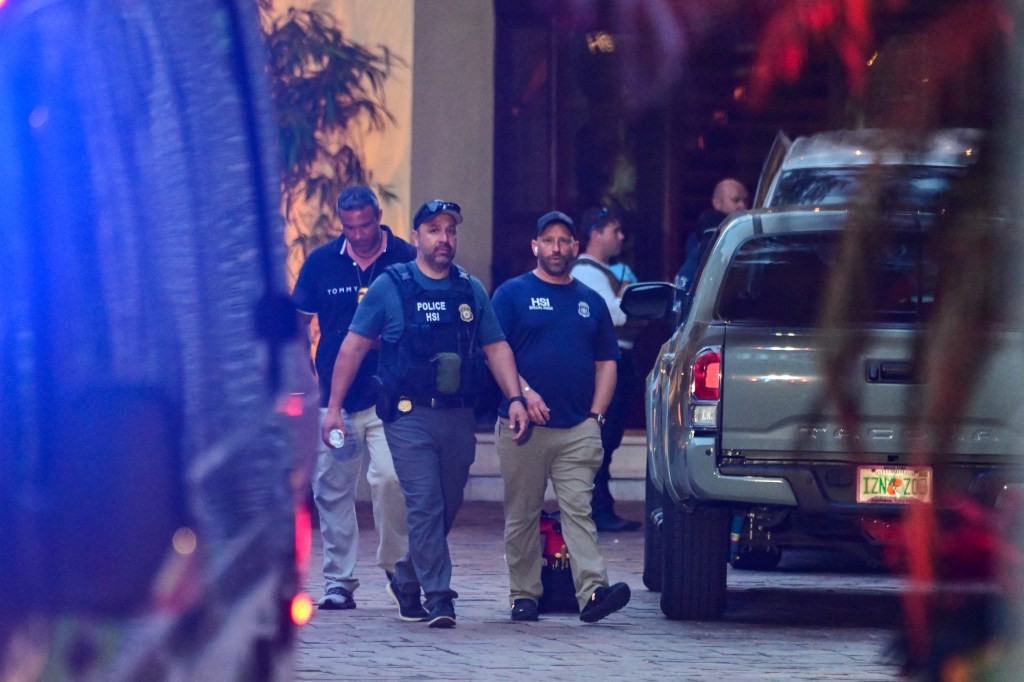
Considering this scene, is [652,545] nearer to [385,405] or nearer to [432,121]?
[385,405]

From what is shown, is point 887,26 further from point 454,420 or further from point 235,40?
point 454,420

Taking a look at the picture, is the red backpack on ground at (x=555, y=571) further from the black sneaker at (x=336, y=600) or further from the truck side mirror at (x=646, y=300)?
the truck side mirror at (x=646, y=300)

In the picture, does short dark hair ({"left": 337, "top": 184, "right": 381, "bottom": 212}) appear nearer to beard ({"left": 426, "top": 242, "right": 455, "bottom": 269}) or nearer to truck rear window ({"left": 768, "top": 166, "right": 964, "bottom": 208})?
beard ({"left": 426, "top": 242, "right": 455, "bottom": 269})

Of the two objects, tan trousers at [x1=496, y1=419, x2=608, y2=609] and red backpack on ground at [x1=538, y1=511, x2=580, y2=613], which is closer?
tan trousers at [x1=496, y1=419, x2=608, y2=609]

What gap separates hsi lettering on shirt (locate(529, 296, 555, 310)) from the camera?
9.49 metres

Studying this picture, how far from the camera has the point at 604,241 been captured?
507 inches

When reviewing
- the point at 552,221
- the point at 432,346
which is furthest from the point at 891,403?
the point at 552,221

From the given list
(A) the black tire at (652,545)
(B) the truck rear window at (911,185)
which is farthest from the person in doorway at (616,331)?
(B) the truck rear window at (911,185)

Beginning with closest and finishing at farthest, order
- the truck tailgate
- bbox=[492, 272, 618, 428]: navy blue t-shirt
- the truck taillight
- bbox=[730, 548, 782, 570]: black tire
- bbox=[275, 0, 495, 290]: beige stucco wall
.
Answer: the truck tailgate < the truck taillight < bbox=[492, 272, 618, 428]: navy blue t-shirt < bbox=[730, 548, 782, 570]: black tire < bbox=[275, 0, 495, 290]: beige stucco wall

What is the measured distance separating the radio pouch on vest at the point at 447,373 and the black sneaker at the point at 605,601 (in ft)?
4.16

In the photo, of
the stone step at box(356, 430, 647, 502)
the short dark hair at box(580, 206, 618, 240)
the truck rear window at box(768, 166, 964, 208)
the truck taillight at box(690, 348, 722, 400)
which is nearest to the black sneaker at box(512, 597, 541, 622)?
the truck taillight at box(690, 348, 722, 400)

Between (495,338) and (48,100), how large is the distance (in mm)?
6553

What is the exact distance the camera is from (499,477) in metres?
15.2

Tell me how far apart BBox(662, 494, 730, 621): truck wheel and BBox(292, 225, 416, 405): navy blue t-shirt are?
1.77 meters
